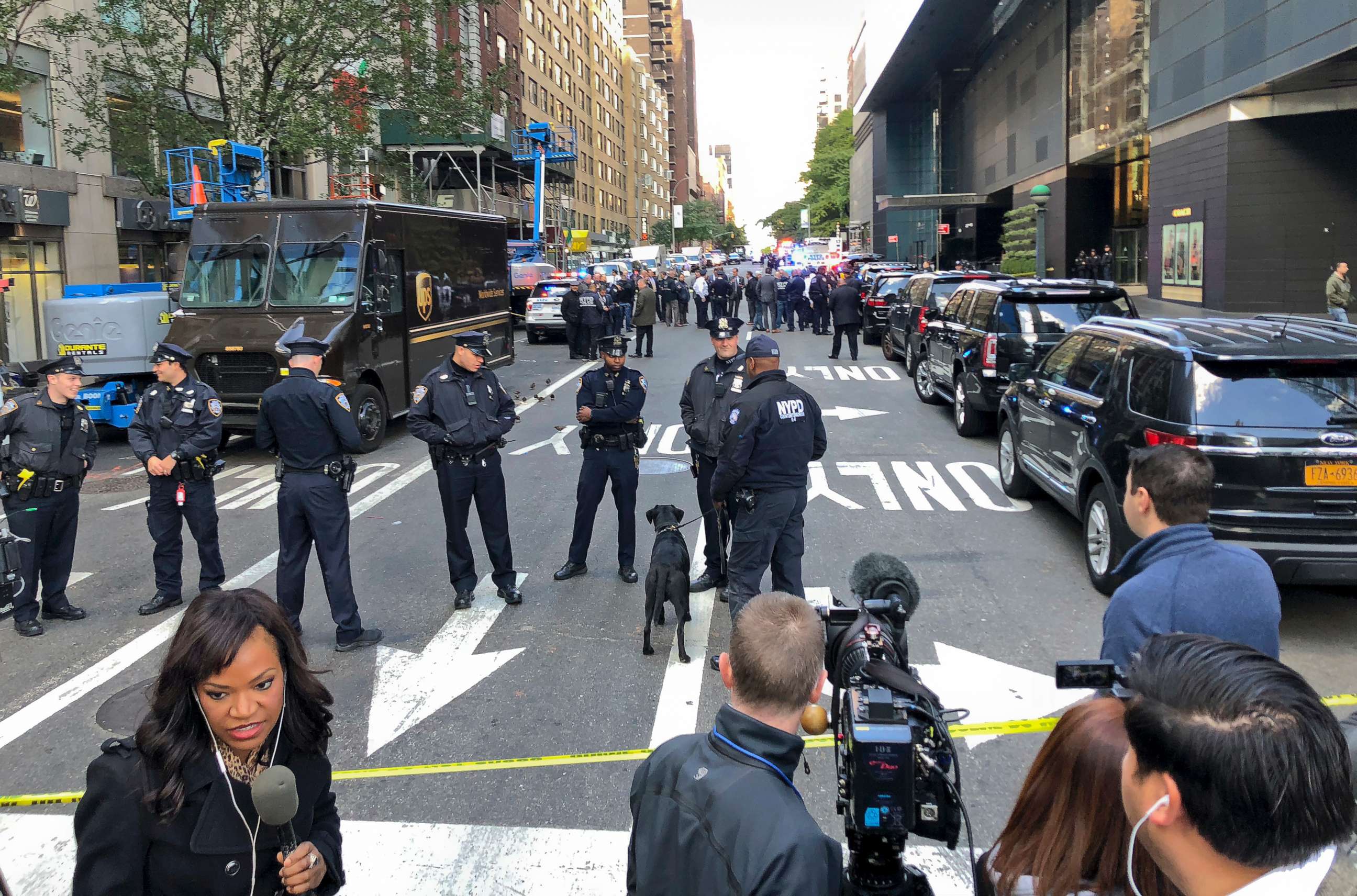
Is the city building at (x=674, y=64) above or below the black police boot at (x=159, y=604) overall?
above

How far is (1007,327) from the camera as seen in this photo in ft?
40.8

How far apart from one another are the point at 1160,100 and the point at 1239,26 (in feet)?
16.3

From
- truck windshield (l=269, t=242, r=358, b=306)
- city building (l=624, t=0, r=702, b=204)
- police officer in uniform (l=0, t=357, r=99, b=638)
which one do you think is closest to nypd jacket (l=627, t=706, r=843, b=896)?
police officer in uniform (l=0, t=357, r=99, b=638)

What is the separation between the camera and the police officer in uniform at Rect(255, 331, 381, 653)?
639cm

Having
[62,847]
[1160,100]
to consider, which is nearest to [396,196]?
[1160,100]

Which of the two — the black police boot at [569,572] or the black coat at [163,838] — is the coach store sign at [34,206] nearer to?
the black police boot at [569,572]

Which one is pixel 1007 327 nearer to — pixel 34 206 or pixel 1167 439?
pixel 1167 439

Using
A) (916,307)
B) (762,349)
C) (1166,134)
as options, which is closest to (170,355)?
(762,349)

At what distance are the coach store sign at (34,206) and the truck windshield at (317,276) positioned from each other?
9.15 meters

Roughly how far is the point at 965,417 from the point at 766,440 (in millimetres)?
8129

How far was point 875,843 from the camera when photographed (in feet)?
6.56

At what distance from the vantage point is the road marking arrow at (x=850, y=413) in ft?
49.0

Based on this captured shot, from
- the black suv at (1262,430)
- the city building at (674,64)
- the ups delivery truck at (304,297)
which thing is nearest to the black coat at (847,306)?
the ups delivery truck at (304,297)

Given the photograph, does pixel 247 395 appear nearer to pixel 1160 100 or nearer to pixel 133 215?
pixel 133 215
